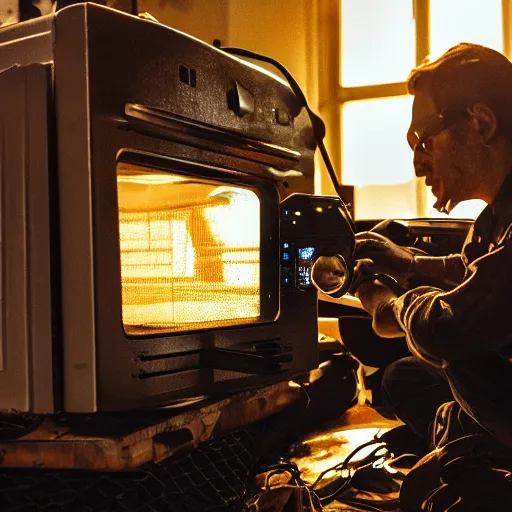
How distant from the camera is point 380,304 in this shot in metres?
1.15

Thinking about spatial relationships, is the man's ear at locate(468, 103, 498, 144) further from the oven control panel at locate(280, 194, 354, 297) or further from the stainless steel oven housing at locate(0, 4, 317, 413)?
the stainless steel oven housing at locate(0, 4, 317, 413)

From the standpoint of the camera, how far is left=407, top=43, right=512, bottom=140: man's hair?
105 cm

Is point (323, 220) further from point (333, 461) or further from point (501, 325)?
point (333, 461)

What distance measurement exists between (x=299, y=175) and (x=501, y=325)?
0.46m

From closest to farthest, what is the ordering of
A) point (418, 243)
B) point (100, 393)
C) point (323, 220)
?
point (100, 393) → point (323, 220) → point (418, 243)

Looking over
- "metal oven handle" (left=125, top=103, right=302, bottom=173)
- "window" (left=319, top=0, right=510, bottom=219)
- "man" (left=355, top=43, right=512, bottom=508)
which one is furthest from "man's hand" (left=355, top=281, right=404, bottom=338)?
"window" (left=319, top=0, right=510, bottom=219)

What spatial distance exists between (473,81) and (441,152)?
0.13m

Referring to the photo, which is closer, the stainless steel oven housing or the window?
the stainless steel oven housing

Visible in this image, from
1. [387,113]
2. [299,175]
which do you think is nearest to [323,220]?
[299,175]

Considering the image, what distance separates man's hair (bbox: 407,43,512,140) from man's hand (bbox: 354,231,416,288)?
0.99ft

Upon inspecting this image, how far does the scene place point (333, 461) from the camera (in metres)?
1.35

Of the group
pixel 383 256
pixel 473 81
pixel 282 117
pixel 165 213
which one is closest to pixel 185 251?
pixel 165 213

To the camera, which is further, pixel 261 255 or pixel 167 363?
pixel 261 255

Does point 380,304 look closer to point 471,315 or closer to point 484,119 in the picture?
point 471,315
